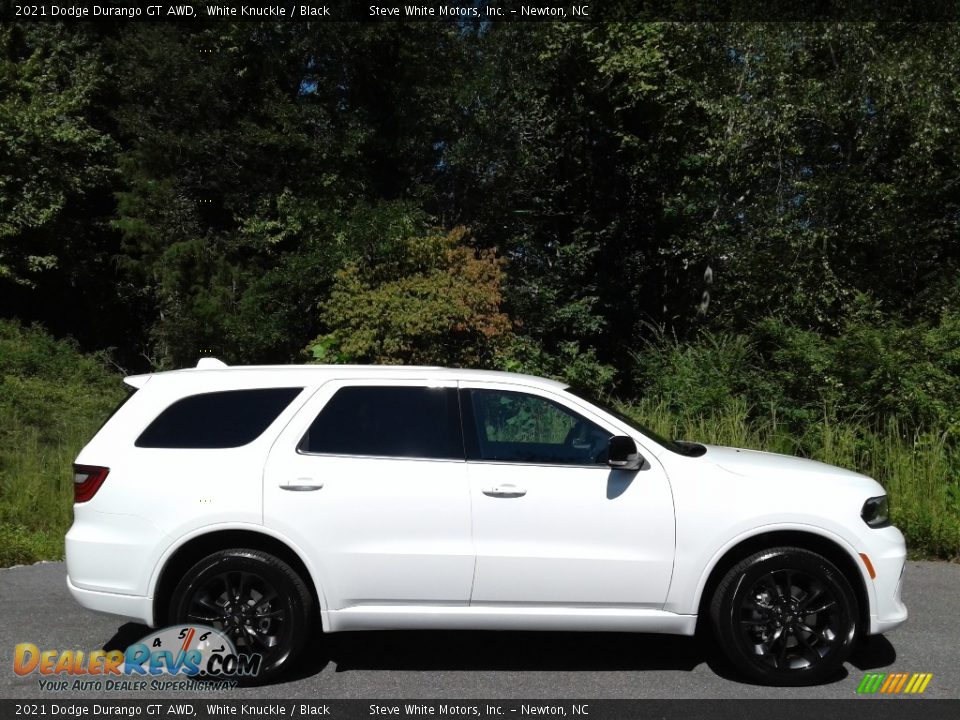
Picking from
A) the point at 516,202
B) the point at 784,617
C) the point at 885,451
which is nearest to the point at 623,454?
the point at 784,617

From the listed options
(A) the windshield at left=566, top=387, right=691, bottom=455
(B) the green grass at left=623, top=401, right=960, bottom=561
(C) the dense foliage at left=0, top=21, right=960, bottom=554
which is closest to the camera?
(A) the windshield at left=566, top=387, right=691, bottom=455

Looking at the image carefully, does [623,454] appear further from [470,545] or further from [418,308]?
[418,308]

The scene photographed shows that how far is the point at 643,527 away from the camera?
17.0ft

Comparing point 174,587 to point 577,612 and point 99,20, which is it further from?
point 99,20

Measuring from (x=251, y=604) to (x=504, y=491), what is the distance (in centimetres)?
155

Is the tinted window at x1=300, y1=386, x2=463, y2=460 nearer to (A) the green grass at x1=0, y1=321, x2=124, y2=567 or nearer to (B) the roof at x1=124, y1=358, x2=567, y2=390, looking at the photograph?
(B) the roof at x1=124, y1=358, x2=567, y2=390

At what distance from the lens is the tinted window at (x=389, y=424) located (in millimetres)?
5348

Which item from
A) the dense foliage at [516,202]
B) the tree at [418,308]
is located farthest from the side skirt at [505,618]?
the tree at [418,308]

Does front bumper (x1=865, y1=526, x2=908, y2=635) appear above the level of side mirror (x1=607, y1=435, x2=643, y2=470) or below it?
below

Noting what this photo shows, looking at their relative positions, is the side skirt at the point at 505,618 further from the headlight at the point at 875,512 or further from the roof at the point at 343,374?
the roof at the point at 343,374

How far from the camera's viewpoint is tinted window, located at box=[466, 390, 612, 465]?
539 centimetres

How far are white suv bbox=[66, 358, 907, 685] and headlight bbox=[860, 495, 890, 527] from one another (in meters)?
0.01

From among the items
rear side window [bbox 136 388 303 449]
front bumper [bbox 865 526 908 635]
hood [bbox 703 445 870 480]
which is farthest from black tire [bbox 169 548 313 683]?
front bumper [bbox 865 526 908 635]

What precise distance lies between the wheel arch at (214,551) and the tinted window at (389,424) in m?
0.57
